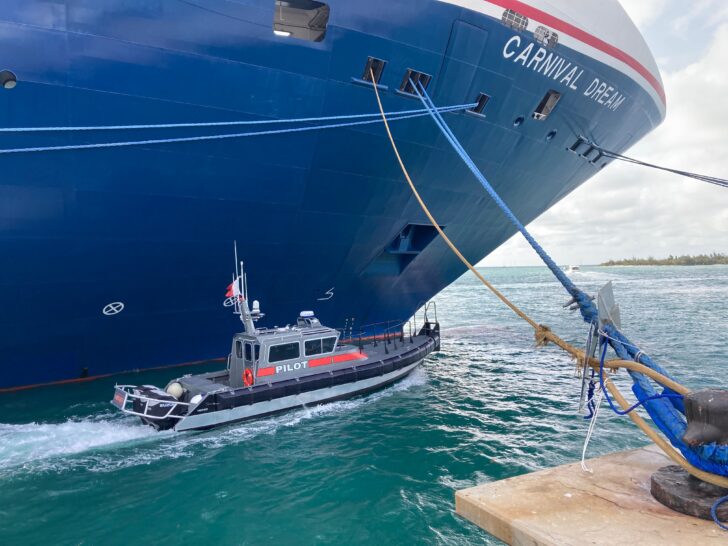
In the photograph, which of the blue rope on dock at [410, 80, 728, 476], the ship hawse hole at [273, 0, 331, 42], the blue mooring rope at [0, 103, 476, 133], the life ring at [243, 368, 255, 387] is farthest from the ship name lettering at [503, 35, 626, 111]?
the life ring at [243, 368, 255, 387]

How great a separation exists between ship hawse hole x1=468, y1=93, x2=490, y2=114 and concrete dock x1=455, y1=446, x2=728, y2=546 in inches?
342

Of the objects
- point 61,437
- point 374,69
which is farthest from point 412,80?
point 61,437

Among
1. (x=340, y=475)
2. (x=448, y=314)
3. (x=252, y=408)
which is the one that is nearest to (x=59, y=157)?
(x=252, y=408)

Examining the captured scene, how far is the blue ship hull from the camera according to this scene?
311 inches

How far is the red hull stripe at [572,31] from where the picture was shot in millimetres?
10242

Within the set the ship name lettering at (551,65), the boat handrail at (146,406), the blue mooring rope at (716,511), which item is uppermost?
the ship name lettering at (551,65)

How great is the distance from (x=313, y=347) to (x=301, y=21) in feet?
23.0

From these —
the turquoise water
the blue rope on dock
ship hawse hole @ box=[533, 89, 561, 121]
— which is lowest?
the turquoise water

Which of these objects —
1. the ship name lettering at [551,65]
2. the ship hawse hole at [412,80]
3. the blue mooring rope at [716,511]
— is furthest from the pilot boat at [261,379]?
the blue mooring rope at [716,511]

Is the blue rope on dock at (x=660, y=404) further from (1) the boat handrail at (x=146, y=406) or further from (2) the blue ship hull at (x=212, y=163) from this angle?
(1) the boat handrail at (x=146, y=406)

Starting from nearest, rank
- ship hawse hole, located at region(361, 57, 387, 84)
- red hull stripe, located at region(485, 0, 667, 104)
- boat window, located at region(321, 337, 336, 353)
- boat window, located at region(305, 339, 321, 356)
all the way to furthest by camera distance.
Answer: ship hawse hole, located at region(361, 57, 387, 84) < red hull stripe, located at region(485, 0, 667, 104) < boat window, located at region(305, 339, 321, 356) < boat window, located at region(321, 337, 336, 353)

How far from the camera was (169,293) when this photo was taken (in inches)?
441

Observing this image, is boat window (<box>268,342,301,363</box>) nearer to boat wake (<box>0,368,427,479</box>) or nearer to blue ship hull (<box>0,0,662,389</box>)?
boat wake (<box>0,368,427,479</box>)

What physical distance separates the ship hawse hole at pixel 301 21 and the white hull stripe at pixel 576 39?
2.44 m
